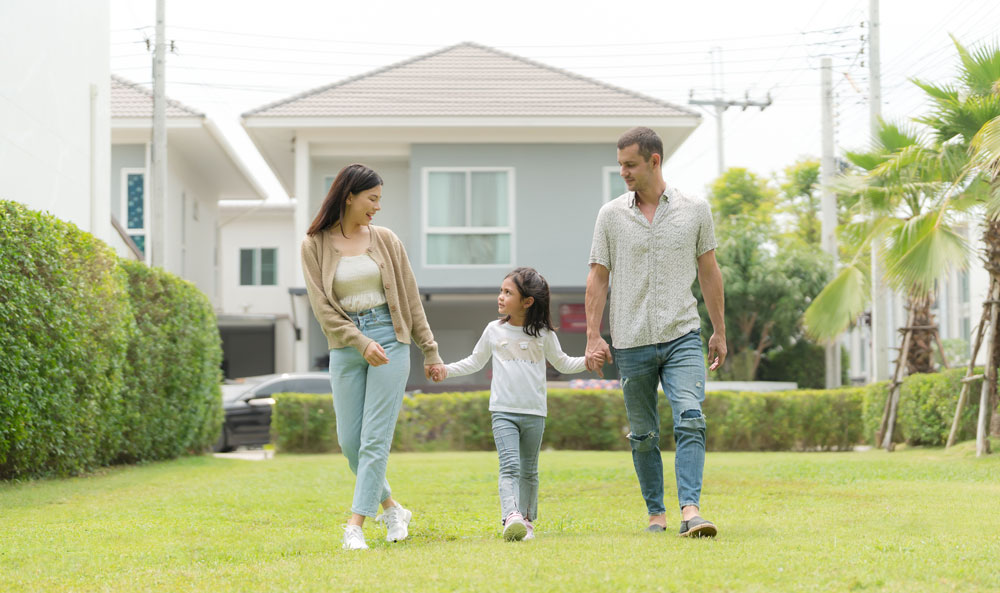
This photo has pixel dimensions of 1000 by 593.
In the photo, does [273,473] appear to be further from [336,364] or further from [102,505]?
[336,364]

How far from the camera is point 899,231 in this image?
14984 mm

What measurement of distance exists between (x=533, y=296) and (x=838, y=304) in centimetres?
1237

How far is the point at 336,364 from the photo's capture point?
575 cm

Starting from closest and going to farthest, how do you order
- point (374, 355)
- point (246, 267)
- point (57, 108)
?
point (374, 355)
point (57, 108)
point (246, 267)

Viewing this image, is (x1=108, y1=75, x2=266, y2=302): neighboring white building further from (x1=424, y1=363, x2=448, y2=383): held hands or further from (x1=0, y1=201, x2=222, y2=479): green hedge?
(x1=424, y1=363, x2=448, y2=383): held hands

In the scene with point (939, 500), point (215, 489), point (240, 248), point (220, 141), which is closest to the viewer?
point (939, 500)

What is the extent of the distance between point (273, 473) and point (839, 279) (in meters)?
9.53

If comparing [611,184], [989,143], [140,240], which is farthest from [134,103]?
[989,143]

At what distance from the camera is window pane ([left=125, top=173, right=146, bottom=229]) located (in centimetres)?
2544

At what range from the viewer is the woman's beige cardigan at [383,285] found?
567cm

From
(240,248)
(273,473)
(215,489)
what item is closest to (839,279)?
(273,473)

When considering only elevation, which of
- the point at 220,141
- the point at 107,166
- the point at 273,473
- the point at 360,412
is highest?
the point at 220,141

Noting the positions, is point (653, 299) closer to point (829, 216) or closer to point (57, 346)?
point (57, 346)

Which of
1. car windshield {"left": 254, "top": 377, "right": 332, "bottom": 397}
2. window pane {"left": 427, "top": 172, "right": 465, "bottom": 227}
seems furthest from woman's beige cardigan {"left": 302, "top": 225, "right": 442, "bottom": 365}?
window pane {"left": 427, "top": 172, "right": 465, "bottom": 227}
